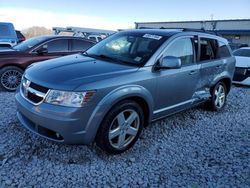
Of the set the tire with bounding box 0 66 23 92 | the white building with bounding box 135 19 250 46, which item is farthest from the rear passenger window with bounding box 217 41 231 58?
the white building with bounding box 135 19 250 46

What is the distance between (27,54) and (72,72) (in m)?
3.99

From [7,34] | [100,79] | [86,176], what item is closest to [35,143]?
[86,176]

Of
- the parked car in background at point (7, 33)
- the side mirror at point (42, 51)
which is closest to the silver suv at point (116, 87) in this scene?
the side mirror at point (42, 51)

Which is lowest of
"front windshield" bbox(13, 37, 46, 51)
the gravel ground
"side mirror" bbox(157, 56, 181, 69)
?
the gravel ground

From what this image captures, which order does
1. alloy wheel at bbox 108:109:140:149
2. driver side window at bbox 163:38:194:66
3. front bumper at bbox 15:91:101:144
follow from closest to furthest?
front bumper at bbox 15:91:101:144
alloy wheel at bbox 108:109:140:149
driver side window at bbox 163:38:194:66

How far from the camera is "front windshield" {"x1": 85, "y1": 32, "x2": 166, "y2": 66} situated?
13.5 ft

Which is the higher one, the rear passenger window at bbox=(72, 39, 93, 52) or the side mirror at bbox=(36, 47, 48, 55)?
the rear passenger window at bbox=(72, 39, 93, 52)

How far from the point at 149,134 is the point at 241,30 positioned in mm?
27871

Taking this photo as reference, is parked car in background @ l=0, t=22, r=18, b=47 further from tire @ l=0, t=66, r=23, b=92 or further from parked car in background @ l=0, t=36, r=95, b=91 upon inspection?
tire @ l=0, t=66, r=23, b=92

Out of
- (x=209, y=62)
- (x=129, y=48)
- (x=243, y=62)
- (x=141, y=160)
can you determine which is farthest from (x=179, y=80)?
(x=243, y=62)

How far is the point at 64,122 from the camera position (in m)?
3.17

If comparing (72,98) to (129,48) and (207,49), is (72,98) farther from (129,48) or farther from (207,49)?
(207,49)

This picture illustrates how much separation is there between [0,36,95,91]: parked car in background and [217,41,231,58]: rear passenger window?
414 cm

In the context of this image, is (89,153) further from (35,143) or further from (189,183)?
(189,183)
